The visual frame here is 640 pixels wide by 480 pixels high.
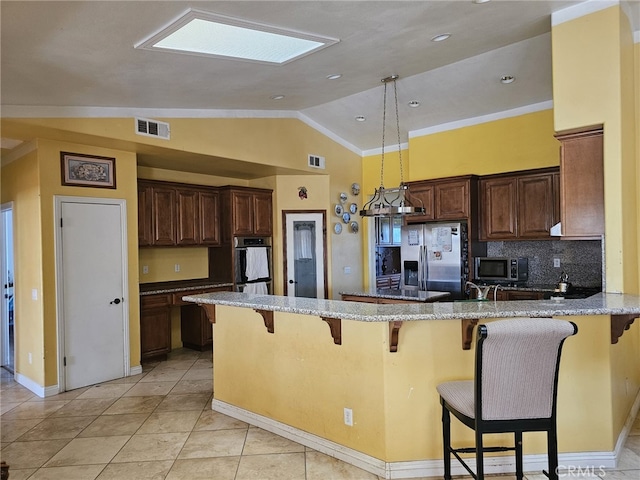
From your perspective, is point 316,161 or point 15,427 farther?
point 316,161

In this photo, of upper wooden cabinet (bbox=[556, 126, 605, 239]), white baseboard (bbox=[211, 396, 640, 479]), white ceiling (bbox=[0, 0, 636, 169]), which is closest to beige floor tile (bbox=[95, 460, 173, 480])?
white baseboard (bbox=[211, 396, 640, 479])

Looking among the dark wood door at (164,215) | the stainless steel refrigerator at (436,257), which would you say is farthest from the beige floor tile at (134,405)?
the stainless steel refrigerator at (436,257)

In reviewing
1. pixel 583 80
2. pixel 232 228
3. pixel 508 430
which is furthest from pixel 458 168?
pixel 508 430

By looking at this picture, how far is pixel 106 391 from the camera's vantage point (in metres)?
4.40

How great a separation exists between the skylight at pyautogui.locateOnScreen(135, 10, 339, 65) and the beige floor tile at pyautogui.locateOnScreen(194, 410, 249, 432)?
118 inches

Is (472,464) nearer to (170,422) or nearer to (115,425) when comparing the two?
(170,422)

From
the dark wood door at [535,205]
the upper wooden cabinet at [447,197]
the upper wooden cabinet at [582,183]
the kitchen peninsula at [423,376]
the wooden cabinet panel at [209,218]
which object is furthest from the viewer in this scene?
the wooden cabinet panel at [209,218]

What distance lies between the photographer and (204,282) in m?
6.08

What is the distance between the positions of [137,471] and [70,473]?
0.45 m

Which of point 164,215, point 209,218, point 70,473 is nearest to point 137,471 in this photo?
point 70,473

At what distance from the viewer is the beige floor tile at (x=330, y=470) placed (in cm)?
263

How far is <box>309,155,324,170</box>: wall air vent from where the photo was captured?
6.35m

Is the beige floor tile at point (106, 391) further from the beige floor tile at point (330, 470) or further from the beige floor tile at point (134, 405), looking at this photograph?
the beige floor tile at point (330, 470)

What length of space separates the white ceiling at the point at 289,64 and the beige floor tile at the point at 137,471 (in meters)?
2.89
